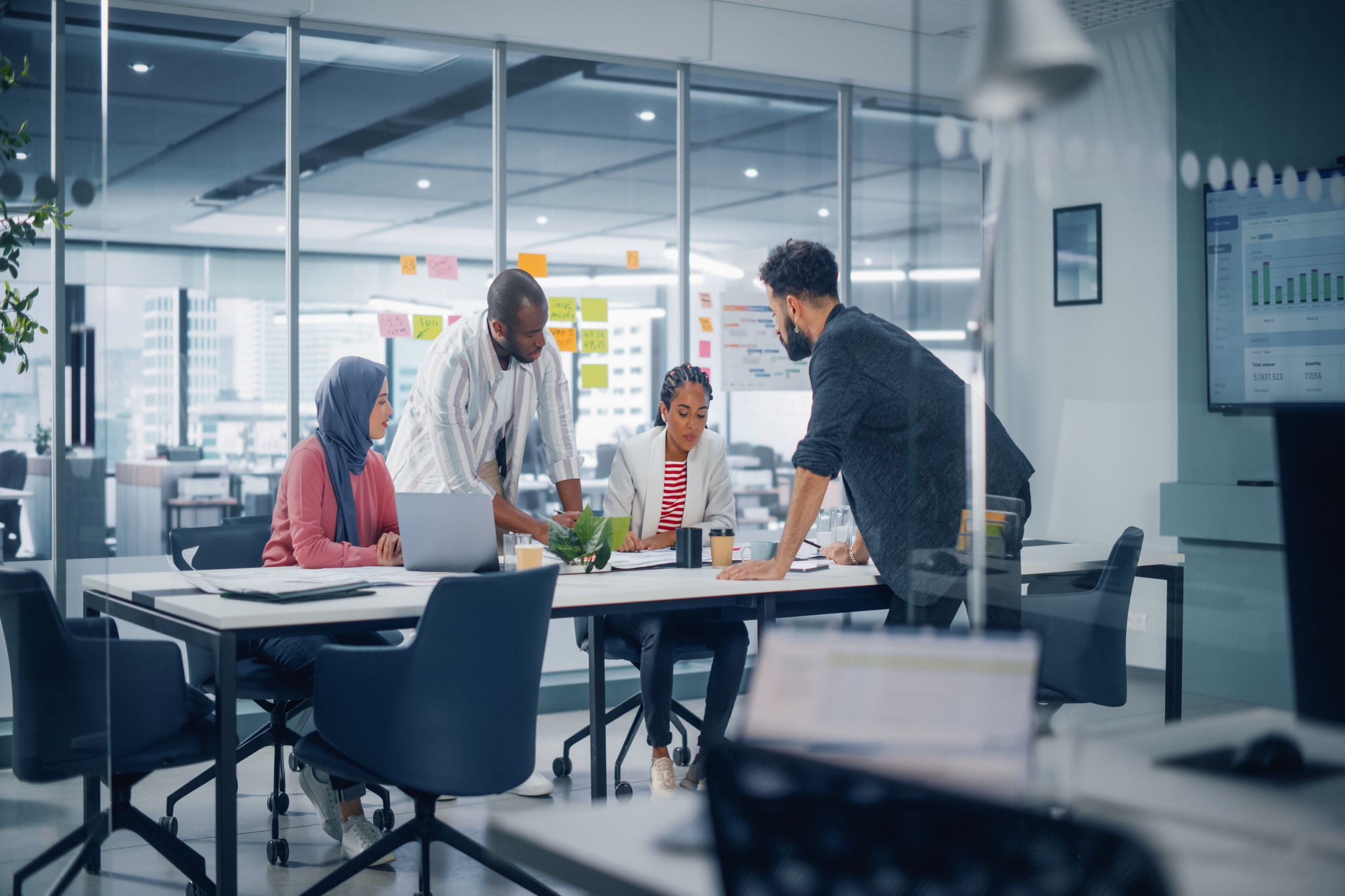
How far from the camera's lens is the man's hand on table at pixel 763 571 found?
301cm

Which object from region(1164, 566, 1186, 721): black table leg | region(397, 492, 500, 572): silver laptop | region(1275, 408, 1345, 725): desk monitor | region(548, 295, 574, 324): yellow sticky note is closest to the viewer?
region(1275, 408, 1345, 725): desk monitor

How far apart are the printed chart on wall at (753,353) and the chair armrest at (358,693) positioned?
3.14 metres

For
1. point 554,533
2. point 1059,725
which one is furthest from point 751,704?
point 554,533

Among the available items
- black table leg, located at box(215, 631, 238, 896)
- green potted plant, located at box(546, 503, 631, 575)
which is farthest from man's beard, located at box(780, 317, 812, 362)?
black table leg, located at box(215, 631, 238, 896)

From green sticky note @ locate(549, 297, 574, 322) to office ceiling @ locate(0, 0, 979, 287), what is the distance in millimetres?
145

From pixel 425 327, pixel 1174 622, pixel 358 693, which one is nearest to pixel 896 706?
pixel 1174 622

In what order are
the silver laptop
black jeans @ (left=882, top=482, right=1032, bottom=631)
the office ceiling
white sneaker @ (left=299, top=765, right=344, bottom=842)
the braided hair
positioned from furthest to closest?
the office ceiling → the braided hair → white sneaker @ (left=299, top=765, right=344, bottom=842) → the silver laptop → black jeans @ (left=882, top=482, right=1032, bottom=631)

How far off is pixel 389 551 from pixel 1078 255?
217 centimetres

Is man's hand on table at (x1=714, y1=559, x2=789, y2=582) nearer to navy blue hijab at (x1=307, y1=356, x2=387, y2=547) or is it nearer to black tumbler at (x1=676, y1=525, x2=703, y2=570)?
black tumbler at (x1=676, y1=525, x2=703, y2=570)

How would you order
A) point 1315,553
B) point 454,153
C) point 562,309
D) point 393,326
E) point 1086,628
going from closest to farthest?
point 1315,553 → point 1086,628 → point 393,326 → point 454,153 → point 562,309

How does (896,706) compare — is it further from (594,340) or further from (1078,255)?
(594,340)

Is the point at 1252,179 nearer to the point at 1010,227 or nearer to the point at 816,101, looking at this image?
the point at 1010,227

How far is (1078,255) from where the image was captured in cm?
170

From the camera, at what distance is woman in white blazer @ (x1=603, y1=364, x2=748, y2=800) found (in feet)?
11.6
